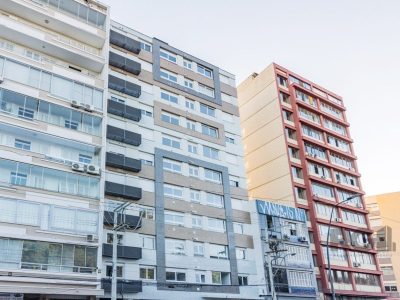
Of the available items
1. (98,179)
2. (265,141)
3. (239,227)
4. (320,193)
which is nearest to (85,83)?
(98,179)

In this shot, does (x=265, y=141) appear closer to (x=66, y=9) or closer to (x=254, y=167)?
(x=254, y=167)

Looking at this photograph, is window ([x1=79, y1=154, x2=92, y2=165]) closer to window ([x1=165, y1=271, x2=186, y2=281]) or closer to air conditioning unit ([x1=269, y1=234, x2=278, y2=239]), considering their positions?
window ([x1=165, y1=271, x2=186, y2=281])

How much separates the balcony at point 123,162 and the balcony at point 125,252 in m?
6.94

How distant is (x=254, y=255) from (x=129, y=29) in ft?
85.7

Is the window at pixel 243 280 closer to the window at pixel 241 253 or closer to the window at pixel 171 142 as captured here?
the window at pixel 241 253

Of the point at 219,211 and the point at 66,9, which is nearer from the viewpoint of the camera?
the point at 66,9

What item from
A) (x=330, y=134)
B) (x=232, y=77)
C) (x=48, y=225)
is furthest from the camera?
(x=330, y=134)

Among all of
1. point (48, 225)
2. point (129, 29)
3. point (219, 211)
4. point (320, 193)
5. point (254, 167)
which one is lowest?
point (48, 225)

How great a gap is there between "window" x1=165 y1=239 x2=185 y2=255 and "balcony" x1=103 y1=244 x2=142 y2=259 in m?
3.52

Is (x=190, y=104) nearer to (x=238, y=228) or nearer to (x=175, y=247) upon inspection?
(x=238, y=228)

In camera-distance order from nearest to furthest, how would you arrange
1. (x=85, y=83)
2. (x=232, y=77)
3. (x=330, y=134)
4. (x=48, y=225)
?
1. (x=48, y=225)
2. (x=85, y=83)
3. (x=232, y=77)
4. (x=330, y=134)

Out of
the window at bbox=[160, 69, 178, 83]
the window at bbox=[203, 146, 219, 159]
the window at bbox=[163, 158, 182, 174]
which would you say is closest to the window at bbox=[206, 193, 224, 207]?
the window at bbox=[163, 158, 182, 174]

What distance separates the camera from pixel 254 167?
59.1m

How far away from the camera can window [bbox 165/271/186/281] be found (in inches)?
1412
